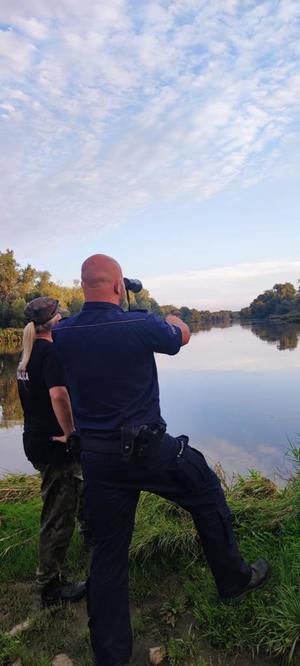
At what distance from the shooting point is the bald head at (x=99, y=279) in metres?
2.70

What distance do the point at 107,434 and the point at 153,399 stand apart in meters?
0.33

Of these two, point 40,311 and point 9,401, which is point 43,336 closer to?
point 40,311

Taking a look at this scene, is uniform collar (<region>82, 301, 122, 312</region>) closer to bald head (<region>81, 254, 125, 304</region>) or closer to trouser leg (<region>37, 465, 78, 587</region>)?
bald head (<region>81, 254, 125, 304</region>)

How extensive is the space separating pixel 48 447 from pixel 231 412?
35.3 ft

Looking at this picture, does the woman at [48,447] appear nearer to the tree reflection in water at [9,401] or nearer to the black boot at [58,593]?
the black boot at [58,593]

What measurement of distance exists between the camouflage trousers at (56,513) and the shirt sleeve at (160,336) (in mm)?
1466

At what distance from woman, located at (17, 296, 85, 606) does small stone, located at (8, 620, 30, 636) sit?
0.75ft

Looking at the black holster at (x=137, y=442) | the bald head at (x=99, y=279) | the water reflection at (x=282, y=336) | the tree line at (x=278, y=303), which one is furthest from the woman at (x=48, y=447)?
the tree line at (x=278, y=303)

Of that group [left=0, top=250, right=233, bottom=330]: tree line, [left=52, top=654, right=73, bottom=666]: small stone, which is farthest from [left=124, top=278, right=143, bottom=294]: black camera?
[left=0, top=250, right=233, bottom=330]: tree line

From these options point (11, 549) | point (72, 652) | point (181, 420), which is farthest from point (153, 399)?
point (181, 420)

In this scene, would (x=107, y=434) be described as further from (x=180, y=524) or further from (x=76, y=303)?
(x=76, y=303)

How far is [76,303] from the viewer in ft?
244

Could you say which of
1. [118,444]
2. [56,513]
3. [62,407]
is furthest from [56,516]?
[118,444]

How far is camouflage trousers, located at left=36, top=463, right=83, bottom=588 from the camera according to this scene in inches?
135
